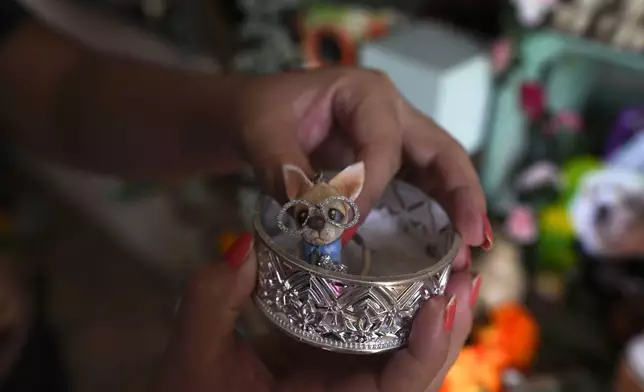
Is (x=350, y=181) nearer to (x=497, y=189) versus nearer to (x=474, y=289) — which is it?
(x=474, y=289)

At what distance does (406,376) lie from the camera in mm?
381

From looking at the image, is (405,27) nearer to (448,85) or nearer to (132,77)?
(448,85)

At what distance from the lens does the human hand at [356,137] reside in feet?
1.47

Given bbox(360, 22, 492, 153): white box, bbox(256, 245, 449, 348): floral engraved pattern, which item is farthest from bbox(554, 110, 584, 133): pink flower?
bbox(256, 245, 449, 348): floral engraved pattern

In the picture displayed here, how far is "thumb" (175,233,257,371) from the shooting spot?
16.1 inches

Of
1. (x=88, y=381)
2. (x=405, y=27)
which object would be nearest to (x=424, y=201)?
(x=405, y=27)

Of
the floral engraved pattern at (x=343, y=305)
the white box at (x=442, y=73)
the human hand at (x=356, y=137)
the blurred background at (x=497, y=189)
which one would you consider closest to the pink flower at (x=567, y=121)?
the blurred background at (x=497, y=189)

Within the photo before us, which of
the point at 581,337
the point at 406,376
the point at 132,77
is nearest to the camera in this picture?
the point at 406,376

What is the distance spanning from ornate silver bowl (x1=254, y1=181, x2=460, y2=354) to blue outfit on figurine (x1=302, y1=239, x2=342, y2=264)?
0.02m

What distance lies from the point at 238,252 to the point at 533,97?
68cm

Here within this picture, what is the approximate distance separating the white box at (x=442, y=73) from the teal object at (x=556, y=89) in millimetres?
33

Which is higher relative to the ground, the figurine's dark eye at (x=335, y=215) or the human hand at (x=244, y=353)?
the figurine's dark eye at (x=335, y=215)

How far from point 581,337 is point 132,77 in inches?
27.8

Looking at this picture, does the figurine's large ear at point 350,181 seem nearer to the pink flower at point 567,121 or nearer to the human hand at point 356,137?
the human hand at point 356,137
